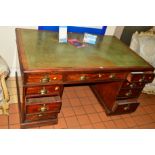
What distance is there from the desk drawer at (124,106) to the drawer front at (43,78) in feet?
3.10

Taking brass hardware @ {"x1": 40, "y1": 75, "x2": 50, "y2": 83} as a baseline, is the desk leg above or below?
below

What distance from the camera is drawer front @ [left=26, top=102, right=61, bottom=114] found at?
2068 millimetres

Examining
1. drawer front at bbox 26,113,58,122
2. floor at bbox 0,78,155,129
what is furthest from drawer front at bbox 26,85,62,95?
floor at bbox 0,78,155,129

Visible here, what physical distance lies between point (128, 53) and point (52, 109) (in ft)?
3.77

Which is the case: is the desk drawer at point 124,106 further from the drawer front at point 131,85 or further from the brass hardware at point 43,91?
the brass hardware at point 43,91

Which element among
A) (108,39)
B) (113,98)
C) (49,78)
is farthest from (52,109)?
(108,39)

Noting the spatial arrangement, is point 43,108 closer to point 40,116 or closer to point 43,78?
point 40,116

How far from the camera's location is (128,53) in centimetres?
250

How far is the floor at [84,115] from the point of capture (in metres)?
2.39

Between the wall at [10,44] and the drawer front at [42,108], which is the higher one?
the wall at [10,44]

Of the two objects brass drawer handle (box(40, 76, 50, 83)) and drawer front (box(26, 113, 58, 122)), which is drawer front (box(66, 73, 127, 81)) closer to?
brass drawer handle (box(40, 76, 50, 83))

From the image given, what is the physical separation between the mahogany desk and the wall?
17cm

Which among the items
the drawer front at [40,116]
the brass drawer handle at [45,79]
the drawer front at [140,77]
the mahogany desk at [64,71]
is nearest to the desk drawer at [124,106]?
the mahogany desk at [64,71]
